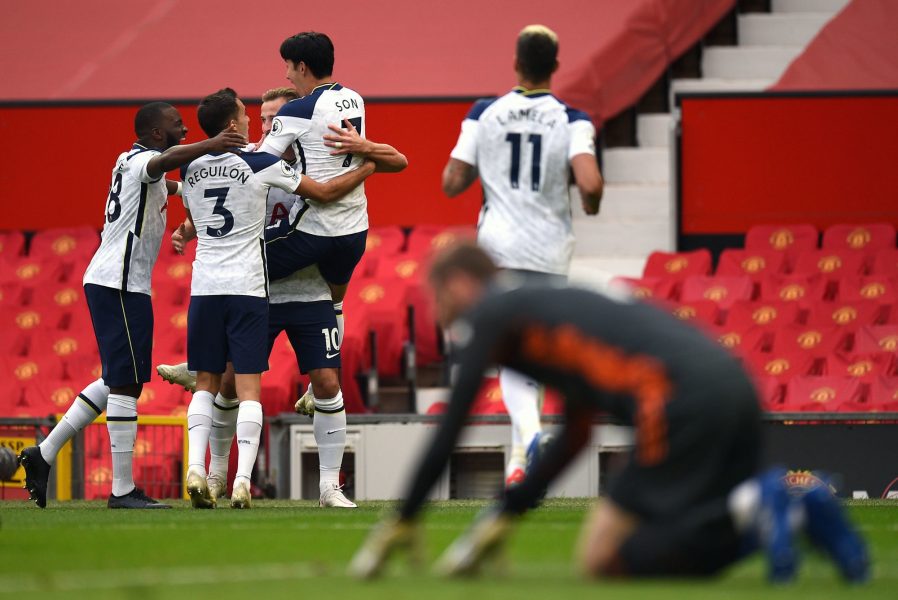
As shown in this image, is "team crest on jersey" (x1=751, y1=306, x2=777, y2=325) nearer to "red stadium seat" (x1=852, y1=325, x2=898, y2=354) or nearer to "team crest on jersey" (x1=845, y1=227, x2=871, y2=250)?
"red stadium seat" (x1=852, y1=325, x2=898, y2=354)

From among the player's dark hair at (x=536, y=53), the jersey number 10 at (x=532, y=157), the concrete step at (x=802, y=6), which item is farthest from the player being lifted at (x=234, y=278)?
the concrete step at (x=802, y=6)

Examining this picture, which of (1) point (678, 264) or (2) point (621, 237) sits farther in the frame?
(2) point (621, 237)

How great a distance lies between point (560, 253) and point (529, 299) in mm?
3050

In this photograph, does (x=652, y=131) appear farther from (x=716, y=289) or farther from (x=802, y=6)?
(x=716, y=289)

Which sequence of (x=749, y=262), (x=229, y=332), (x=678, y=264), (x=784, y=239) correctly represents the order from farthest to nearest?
1. (x=784, y=239)
2. (x=678, y=264)
3. (x=749, y=262)
4. (x=229, y=332)

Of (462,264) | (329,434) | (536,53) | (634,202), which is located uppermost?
(536,53)

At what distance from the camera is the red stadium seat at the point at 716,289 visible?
13.8 metres

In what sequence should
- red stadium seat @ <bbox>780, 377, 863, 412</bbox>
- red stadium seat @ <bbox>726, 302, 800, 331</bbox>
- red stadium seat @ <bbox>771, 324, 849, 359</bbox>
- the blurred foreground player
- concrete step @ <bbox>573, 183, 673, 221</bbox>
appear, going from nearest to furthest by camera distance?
the blurred foreground player, red stadium seat @ <bbox>780, 377, 863, 412</bbox>, red stadium seat @ <bbox>771, 324, 849, 359</bbox>, red stadium seat @ <bbox>726, 302, 800, 331</bbox>, concrete step @ <bbox>573, 183, 673, 221</bbox>

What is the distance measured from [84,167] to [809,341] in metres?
8.19

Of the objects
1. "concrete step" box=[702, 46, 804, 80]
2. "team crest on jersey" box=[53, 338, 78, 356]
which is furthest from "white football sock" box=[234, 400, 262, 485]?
"concrete step" box=[702, 46, 804, 80]

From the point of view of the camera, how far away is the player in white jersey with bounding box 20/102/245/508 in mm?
8133

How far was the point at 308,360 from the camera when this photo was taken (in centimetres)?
833

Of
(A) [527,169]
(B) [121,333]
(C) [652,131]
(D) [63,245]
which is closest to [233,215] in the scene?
(B) [121,333]

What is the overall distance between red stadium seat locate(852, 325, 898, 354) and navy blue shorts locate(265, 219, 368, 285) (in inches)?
228
